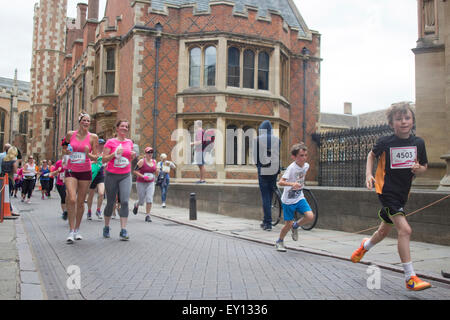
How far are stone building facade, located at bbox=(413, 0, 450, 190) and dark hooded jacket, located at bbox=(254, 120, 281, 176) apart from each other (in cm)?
514

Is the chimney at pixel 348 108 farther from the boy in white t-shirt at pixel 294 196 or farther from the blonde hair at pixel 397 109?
the blonde hair at pixel 397 109

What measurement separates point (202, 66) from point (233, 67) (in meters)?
1.44

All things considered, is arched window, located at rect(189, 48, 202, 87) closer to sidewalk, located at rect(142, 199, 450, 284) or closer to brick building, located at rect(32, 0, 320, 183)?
brick building, located at rect(32, 0, 320, 183)

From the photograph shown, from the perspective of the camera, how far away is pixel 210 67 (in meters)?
19.3

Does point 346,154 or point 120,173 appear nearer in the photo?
point 120,173

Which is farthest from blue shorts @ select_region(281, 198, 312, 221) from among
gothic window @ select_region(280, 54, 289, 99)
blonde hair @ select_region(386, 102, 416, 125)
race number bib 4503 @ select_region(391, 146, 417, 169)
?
gothic window @ select_region(280, 54, 289, 99)

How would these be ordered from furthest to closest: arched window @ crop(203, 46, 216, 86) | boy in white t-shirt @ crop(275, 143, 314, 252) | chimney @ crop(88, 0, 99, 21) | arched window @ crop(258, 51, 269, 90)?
chimney @ crop(88, 0, 99, 21) < arched window @ crop(258, 51, 269, 90) < arched window @ crop(203, 46, 216, 86) < boy in white t-shirt @ crop(275, 143, 314, 252)

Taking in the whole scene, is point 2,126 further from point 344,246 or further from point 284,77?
point 344,246

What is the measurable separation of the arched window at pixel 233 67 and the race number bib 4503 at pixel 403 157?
1564 cm

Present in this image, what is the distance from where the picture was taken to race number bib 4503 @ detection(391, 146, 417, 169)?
13.4 ft

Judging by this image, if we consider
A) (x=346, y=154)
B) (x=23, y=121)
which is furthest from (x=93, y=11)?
(x=23, y=121)

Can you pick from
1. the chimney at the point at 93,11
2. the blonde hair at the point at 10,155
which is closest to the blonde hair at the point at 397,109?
the blonde hair at the point at 10,155

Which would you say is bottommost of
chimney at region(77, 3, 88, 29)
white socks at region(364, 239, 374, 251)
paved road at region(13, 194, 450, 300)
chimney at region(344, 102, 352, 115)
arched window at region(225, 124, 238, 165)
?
paved road at region(13, 194, 450, 300)
